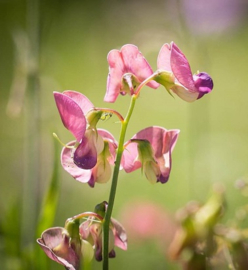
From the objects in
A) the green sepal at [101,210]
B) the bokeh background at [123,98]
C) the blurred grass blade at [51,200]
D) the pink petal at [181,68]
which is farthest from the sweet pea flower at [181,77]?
the bokeh background at [123,98]

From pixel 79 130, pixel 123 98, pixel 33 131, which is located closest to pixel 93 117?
pixel 79 130

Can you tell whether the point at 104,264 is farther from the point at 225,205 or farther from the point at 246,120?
the point at 246,120

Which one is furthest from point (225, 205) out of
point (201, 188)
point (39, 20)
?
point (39, 20)

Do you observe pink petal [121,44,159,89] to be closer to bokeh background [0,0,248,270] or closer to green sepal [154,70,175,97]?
green sepal [154,70,175,97]

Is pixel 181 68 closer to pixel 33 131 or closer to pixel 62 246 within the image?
pixel 62 246

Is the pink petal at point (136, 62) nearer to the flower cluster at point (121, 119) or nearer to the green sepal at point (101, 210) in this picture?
the flower cluster at point (121, 119)
